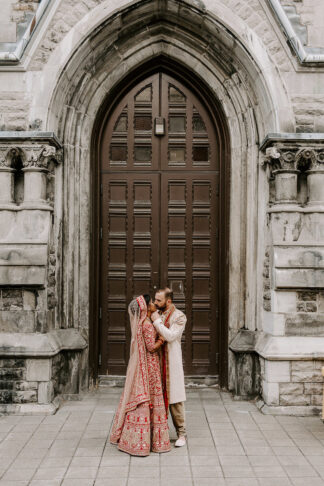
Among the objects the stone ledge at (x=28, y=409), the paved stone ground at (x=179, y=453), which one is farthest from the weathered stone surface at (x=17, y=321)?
the paved stone ground at (x=179, y=453)

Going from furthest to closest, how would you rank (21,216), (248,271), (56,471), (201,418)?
(248,271) → (21,216) → (201,418) → (56,471)

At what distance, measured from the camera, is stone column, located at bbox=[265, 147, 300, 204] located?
7066 mm

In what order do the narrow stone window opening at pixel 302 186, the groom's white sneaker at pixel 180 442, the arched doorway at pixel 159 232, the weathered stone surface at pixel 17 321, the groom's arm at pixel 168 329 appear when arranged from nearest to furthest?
the groom's arm at pixel 168 329
the groom's white sneaker at pixel 180 442
the weathered stone surface at pixel 17 321
the narrow stone window opening at pixel 302 186
the arched doorway at pixel 159 232

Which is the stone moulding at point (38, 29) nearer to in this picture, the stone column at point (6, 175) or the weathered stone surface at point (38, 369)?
the stone column at point (6, 175)

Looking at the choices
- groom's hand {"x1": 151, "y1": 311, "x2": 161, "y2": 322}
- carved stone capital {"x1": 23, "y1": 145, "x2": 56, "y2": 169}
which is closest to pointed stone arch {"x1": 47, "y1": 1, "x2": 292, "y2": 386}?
carved stone capital {"x1": 23, "y1": 145, "x2": 56, "y2": 169}

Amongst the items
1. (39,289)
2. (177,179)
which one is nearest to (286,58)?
(177,179)

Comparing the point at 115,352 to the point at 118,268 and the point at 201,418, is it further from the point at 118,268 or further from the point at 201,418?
the point at 201,418

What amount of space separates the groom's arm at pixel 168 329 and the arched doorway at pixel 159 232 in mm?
2574

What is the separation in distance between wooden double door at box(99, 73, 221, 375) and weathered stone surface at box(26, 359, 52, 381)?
1319 millimetres

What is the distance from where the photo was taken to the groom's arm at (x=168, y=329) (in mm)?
5414

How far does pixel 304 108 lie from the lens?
23.5 feet

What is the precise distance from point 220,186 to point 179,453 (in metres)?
4.05

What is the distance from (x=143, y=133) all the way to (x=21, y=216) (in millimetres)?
2297

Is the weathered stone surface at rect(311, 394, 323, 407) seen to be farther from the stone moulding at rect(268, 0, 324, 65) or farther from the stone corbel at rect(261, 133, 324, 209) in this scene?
the stone moulding at rect(268, 0, 324, 65)
